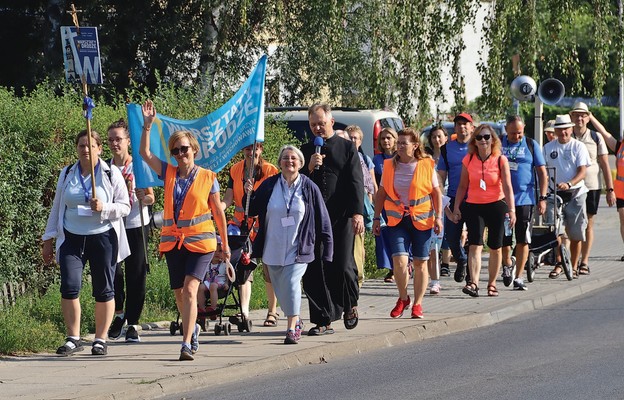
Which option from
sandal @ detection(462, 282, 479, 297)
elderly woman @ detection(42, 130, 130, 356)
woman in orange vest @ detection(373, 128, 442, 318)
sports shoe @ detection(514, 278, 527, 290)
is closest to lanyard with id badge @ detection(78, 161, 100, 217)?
elderly woman @ detection(42, 130, 130, 356)

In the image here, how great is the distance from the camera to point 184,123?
12.8 metres

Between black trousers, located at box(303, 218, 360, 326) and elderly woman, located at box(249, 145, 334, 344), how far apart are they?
44 cm

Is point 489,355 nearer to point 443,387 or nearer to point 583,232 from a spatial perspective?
point 443,387

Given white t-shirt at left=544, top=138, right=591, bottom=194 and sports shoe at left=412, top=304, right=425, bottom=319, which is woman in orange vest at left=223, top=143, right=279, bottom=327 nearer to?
sports shoe at left=412, top=304, right=425, bottom=319

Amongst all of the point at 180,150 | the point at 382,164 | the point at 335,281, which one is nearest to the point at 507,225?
the point at 382,164

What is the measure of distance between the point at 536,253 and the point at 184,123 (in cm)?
587

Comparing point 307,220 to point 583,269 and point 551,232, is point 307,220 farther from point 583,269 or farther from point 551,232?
point 583,269

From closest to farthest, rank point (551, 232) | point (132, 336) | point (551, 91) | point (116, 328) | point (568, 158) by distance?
point (132, 336)
point (116, 328)
point (551, 232)
point (568, 158)
point (551, 91)

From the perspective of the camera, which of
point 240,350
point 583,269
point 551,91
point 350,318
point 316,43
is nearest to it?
point 240,350

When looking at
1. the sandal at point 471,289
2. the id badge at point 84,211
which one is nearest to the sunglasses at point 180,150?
the id badge at point 84,211

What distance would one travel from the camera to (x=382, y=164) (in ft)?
53.1

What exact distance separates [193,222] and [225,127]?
2.13 metres

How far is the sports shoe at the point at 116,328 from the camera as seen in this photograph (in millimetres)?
11981

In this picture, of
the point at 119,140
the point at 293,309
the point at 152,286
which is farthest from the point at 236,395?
the point at 152,286
